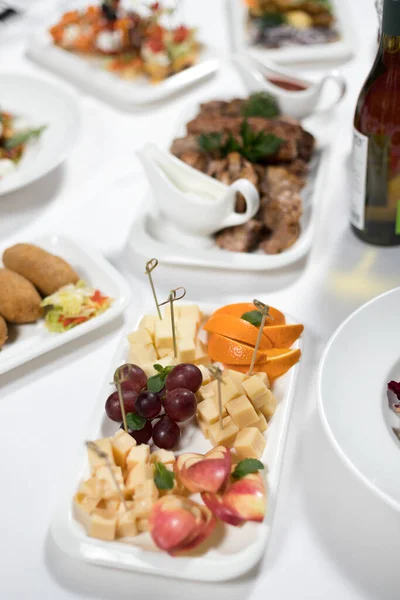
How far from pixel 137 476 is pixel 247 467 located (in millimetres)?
139

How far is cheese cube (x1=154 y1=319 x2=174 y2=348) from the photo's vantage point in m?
1.05

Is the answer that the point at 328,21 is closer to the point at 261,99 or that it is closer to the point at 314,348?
the point at 261,99

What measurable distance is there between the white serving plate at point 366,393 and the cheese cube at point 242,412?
3.8 inches

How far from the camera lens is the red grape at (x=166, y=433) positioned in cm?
92

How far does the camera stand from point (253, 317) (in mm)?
1038

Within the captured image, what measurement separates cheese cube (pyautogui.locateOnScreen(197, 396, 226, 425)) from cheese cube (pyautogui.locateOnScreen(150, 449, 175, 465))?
0.08 metres

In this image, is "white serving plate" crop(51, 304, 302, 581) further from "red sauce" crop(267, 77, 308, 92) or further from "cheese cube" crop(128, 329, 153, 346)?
"red sauce" crop(267, 77, 308, 92)

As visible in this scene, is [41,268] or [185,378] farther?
[41,268]

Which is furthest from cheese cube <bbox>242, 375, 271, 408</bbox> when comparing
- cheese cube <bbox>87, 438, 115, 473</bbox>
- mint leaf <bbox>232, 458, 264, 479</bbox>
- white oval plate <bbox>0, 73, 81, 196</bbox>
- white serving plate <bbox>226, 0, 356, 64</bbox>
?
white serving plate <bbox>226, 0, 356, 64</bbox>

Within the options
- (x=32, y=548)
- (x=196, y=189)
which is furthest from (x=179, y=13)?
(x=32, y=548)

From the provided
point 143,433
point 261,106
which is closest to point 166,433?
point 143,433

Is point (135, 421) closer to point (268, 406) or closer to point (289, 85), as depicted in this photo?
point (268, 406)

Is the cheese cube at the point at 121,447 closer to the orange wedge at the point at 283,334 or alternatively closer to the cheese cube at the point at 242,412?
the cheese cube at the point at 242,412

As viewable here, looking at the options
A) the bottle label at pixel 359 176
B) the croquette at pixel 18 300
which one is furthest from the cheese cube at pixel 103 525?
the bottle label at pixel 359 176
